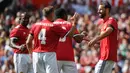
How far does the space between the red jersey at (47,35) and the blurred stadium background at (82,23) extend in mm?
5116

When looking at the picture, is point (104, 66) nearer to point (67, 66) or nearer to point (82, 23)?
point (67, 66)

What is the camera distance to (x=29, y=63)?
1633 centimetres

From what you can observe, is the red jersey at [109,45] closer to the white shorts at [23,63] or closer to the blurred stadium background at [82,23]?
the white shorts at [23,63]

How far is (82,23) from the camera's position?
1023 inches

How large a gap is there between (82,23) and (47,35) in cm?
1235

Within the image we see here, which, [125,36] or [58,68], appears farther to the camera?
[125,36]

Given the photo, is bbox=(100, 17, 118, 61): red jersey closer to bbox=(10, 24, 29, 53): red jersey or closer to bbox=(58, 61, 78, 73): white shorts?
bbox=(58, 61, 78, 73): white shorts

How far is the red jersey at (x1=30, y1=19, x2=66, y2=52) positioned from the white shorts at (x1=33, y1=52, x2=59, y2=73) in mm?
112

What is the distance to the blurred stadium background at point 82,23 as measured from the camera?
2181 cm

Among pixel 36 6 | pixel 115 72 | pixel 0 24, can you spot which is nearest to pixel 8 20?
pixel 0 24

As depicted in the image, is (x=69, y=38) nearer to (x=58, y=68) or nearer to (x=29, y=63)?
(x=58, y=68)

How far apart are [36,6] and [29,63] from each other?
14987 mm

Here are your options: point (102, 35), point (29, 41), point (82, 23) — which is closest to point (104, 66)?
point (102, 35)

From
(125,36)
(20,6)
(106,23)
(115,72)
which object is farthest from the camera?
(20,6)
